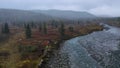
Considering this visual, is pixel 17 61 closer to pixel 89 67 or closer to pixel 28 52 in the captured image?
pixel 28 52

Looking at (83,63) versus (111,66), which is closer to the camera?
(111,66)

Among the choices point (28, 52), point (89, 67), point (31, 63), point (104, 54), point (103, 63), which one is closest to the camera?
point (89, 67)

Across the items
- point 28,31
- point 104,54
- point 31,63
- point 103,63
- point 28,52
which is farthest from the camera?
point 28,31

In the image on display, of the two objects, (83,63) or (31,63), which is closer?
(83,63)

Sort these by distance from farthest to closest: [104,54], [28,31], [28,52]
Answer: [28,31], [28,52], [104,54]

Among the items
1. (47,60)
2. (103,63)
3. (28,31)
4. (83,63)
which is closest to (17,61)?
(47,60)

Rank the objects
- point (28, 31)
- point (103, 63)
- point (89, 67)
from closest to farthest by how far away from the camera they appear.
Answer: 1. point (89, 67)
2. point (103, 63)
3. point (28, 31)

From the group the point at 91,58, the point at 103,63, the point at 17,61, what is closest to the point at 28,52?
the point at 17,61

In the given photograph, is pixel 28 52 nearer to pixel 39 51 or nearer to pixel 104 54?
pixel 39 51
